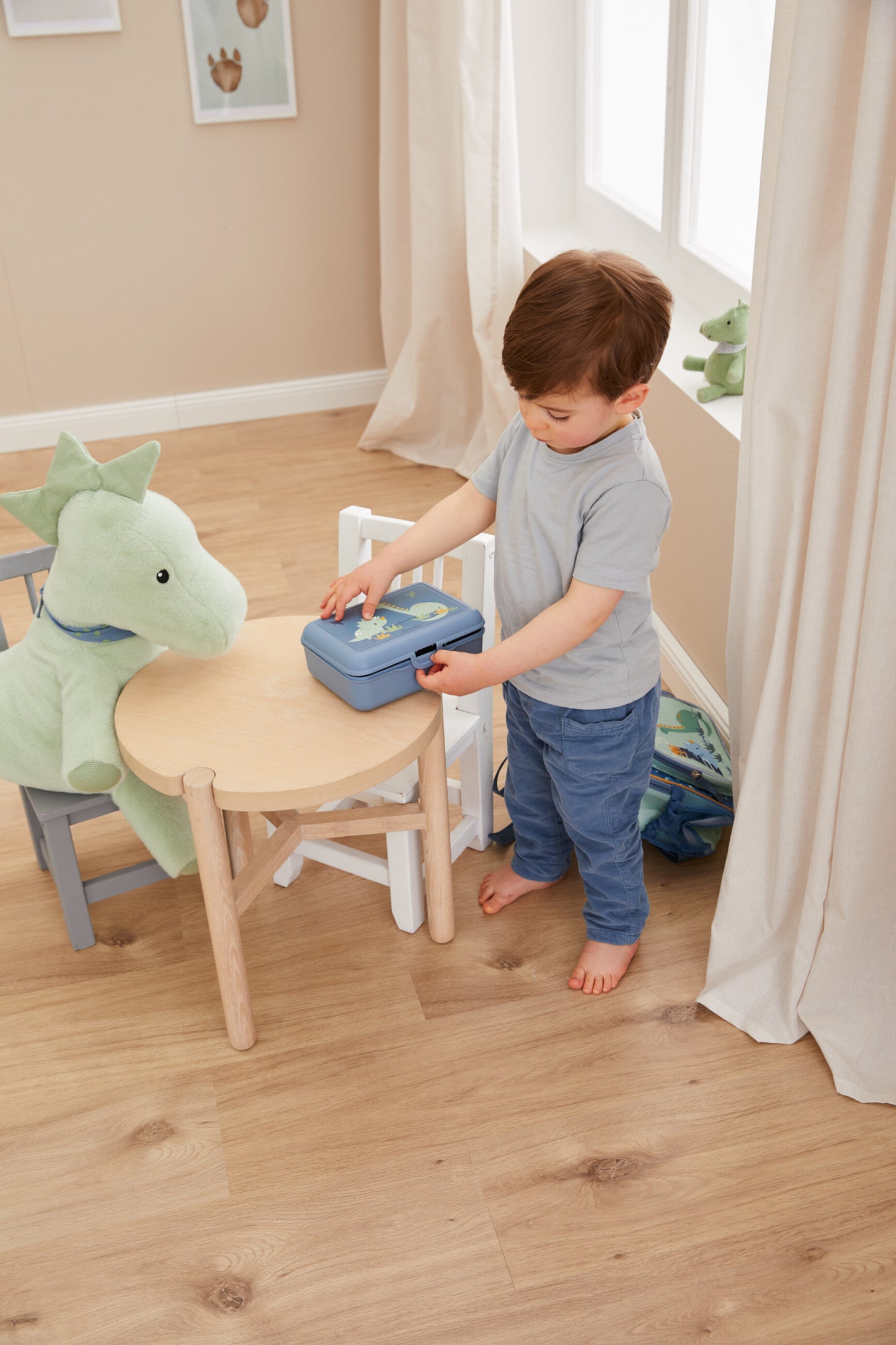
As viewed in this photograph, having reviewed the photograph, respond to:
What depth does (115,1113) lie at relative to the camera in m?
1.40

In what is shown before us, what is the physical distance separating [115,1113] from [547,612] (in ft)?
2.68

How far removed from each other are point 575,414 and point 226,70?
2.20m

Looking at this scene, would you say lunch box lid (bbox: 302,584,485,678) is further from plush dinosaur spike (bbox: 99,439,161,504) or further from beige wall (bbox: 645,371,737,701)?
beige wall (bbox: 645,371,737,701)

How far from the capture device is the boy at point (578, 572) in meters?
1.14

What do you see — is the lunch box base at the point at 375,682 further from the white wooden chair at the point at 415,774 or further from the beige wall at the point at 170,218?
the beige wall at the point at 170,218

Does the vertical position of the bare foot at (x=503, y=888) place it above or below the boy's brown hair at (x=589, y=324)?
below

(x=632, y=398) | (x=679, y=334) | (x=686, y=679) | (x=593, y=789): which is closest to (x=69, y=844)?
(x=593, y=789)

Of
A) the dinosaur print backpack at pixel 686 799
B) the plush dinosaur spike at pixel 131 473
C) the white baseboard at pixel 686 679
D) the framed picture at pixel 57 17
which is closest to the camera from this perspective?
the plush dinosaur spike at pixel 131 473

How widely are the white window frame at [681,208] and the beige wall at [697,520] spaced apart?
214 millimetres

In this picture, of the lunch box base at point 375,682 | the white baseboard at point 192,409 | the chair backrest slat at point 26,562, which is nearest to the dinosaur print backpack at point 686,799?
the lunch box base at point 375,682

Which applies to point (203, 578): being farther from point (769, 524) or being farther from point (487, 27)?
point (487, 27)

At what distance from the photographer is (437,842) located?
1521 mm

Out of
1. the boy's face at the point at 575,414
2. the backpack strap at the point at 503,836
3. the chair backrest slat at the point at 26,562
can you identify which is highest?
the boy's face at the point at 575,414

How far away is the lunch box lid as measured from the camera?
4.35 ft
